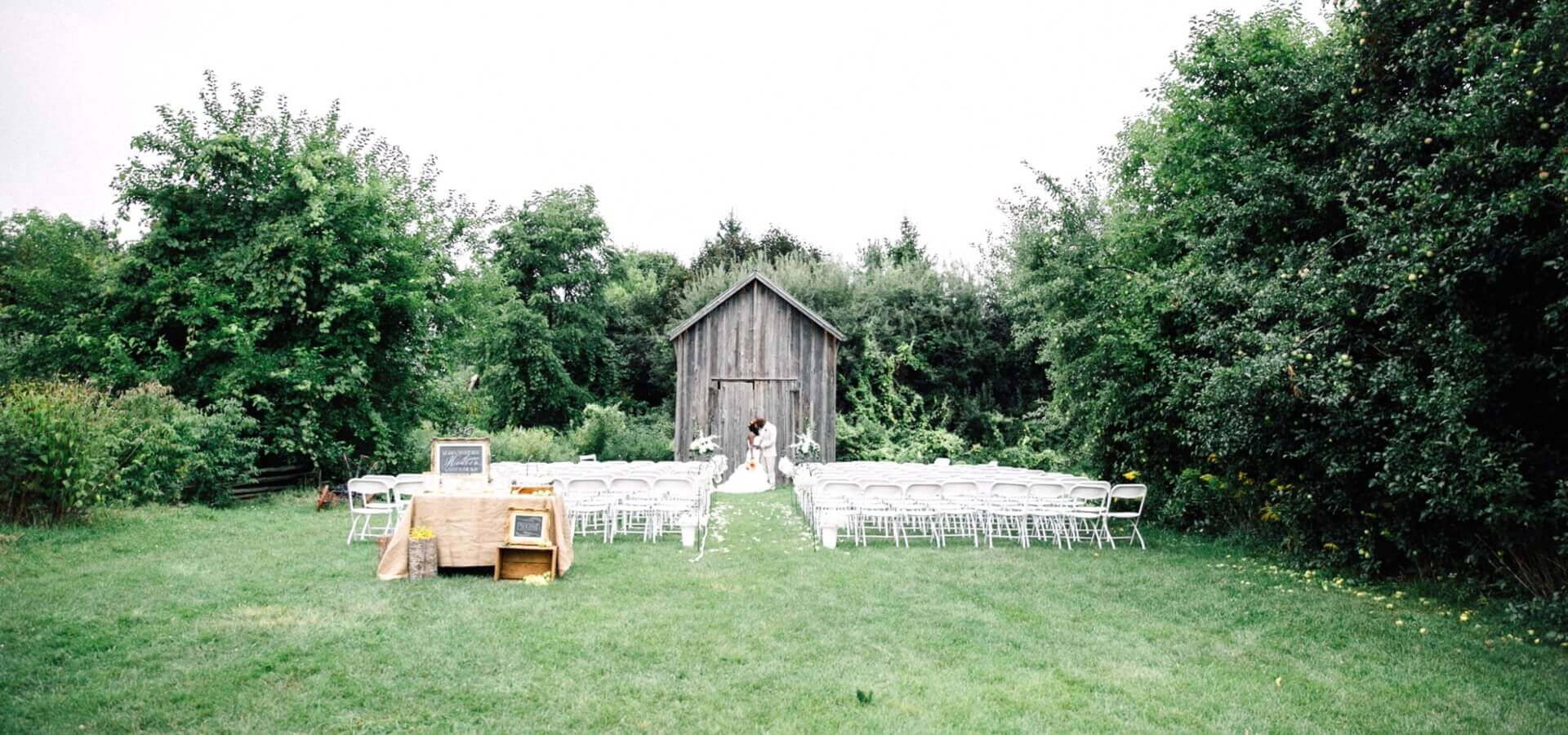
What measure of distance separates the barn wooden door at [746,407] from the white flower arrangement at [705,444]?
0.30 metres

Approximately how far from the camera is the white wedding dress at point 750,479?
1905 cm

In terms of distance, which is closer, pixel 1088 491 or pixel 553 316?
pixel 1088 491

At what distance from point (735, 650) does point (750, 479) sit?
44.8 feet

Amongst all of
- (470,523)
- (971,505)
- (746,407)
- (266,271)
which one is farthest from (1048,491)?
(266,271)

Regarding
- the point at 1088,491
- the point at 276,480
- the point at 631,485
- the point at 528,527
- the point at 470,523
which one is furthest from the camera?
the point at 276,480

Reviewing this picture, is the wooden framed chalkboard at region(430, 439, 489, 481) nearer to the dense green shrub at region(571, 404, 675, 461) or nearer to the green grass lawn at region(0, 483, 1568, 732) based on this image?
the green grass lawn at region(0, 483, 1568, 732)

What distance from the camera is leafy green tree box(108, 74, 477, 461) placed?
15.1m

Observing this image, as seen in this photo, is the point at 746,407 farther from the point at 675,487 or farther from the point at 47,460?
the point at 47,460

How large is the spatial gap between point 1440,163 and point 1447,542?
→ 140 inches

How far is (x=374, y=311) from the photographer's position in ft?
54.1

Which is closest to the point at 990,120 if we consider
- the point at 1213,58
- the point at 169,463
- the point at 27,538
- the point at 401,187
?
the point at 1213,58

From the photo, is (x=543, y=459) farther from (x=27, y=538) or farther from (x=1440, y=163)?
(x=1440, y=163)

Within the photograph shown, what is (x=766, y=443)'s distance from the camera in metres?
19.9

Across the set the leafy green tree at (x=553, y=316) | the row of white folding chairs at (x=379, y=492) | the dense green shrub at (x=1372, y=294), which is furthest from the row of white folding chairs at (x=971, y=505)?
the leafy green tree at (x=553, y=316)
